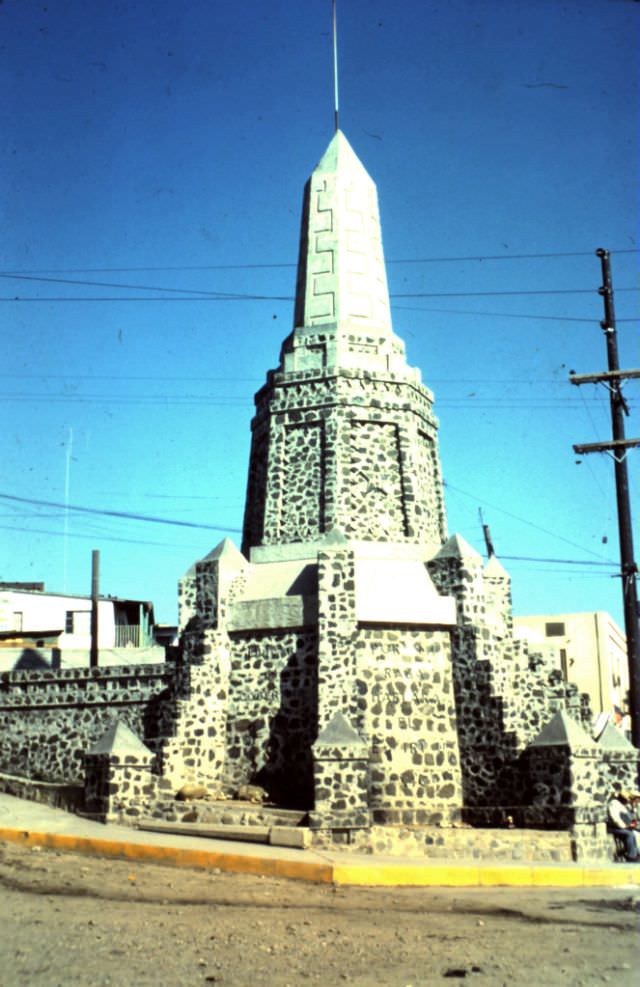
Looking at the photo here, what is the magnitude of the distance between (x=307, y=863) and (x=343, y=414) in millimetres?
9611

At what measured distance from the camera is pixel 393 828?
53.1 ft

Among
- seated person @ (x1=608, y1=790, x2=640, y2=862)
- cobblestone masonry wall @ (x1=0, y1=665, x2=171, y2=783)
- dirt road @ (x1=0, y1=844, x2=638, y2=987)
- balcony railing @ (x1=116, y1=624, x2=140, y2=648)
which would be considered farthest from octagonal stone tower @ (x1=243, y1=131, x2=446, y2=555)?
balcony railing @ (x1=116, y1=624, x2=140, y2=648)

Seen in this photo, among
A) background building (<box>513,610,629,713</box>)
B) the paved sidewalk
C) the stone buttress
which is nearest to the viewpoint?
the paved sidewalk

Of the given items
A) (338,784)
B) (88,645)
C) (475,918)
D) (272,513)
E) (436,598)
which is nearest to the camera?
(475,918)

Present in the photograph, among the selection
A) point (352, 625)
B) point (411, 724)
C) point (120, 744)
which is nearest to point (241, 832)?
point (120, 744)

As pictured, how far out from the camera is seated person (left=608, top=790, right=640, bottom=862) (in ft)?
55.4

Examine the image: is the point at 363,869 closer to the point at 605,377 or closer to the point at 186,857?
the point at 186,857

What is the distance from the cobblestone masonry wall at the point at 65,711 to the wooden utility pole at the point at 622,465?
336 inches

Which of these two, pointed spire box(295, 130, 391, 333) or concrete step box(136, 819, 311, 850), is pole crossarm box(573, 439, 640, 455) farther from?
concrete step box(136, 819, 311, 850)

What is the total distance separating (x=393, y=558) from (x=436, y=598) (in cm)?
136

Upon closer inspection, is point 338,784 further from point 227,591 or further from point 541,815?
point 227,591

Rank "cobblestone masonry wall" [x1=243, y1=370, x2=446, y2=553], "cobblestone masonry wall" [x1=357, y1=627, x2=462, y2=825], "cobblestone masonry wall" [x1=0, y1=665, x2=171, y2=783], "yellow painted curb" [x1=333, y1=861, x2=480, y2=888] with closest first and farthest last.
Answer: "yellow painted curb" [x1=333, y1=861, x2=480, y2=888]
"cobblestone masonry wall" [x1=357, y1=627, x2=462, y2=825]
"cobblestone masonry wall" [x1=0, y1=665, x2=171, y2=783]
"cobblestone masonry wall" [x1=243, y1=370, x2=446, y2=553]

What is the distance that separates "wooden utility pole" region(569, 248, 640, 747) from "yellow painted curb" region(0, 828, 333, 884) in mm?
8467

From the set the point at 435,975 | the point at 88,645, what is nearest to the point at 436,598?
the point at 435,975
